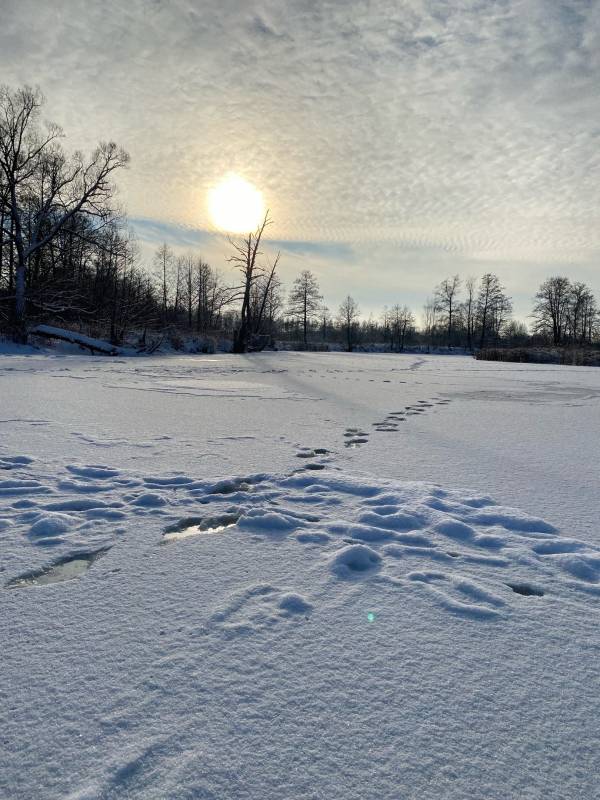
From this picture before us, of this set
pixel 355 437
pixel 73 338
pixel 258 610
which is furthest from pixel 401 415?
pixel 73 338

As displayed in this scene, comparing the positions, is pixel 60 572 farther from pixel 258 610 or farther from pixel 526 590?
pixel 526 590

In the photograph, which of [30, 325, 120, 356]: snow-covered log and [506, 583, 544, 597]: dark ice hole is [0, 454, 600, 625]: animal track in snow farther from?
[30, 325, 120, 356]: snow-covered log

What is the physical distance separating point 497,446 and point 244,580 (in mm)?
2825

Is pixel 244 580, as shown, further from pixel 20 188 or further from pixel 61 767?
pixel 20 188

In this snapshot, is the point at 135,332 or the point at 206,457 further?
the point at 135,332

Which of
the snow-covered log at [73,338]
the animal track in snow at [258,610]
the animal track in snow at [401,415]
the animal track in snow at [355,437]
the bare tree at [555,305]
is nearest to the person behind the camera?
the animal track in snow at [258,610]

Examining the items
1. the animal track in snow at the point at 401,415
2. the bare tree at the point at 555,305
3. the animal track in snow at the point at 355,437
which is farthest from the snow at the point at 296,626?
the bare tree at the point at 555,305

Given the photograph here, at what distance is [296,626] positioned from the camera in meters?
1.30

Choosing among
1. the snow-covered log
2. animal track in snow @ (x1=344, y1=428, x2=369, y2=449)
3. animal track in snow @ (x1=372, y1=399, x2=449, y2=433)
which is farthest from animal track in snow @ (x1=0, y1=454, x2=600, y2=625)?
the snow-covered log

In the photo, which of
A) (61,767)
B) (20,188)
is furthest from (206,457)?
(20,188)

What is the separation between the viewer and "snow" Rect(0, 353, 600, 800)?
2.86ft

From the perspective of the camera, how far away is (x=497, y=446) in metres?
3.69

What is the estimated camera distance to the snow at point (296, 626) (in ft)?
2.86

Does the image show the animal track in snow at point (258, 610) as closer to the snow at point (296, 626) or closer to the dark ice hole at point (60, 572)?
the snow at point (296, 626)
